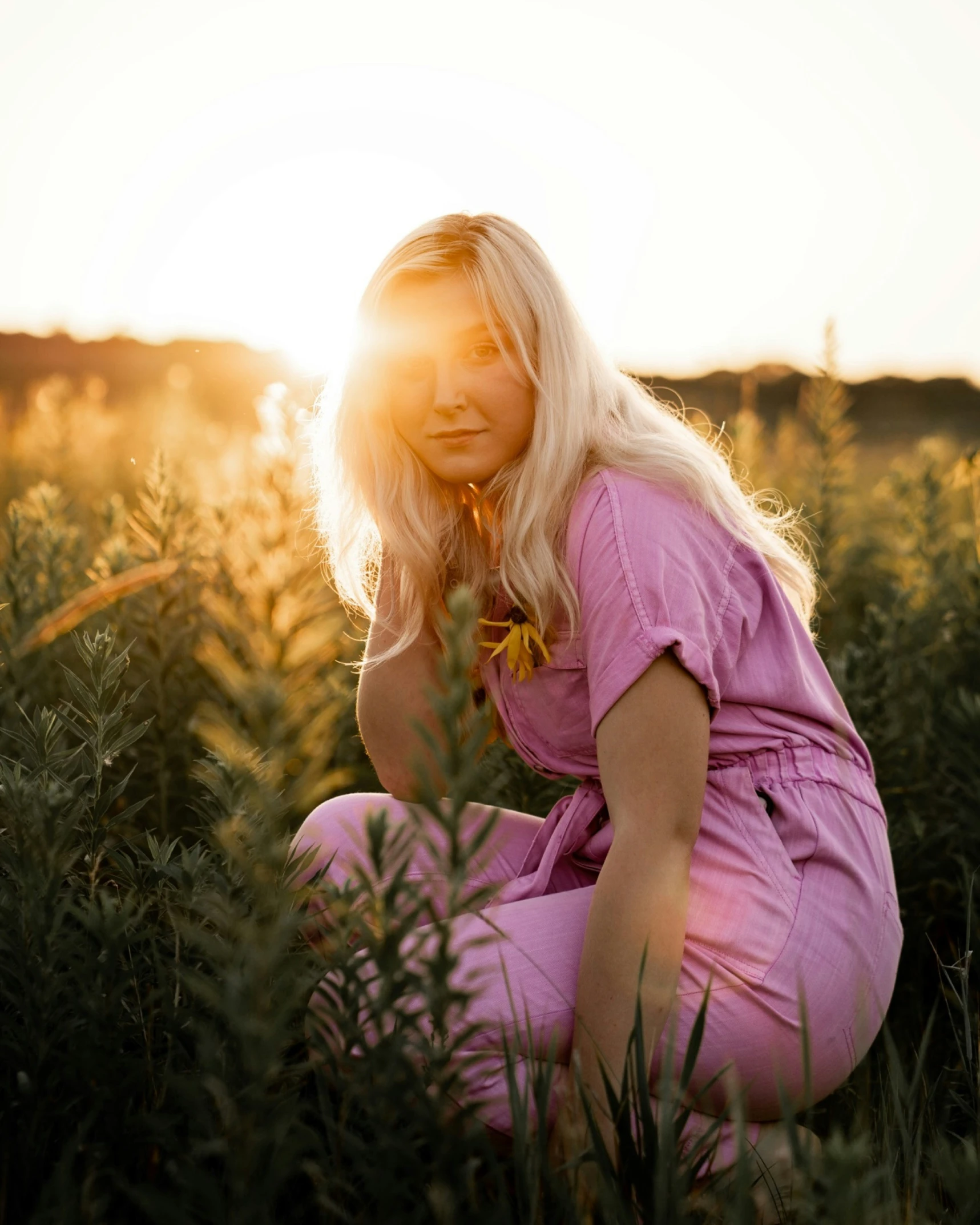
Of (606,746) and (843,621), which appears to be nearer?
(606,746)

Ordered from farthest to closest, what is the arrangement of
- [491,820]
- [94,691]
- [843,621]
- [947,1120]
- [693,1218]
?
[843,621] < [947,1120] < [94,691] < [693,1218] < [491,820]

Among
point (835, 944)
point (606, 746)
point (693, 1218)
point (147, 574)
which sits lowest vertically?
point (693, 1218)

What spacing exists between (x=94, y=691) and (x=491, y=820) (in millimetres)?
1121

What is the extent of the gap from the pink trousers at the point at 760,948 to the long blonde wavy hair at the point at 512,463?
0.47 metres

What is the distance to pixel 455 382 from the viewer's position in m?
2.25

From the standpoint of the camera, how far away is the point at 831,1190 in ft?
3.26

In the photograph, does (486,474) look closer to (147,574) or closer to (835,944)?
(147,574)

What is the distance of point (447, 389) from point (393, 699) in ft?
2.78

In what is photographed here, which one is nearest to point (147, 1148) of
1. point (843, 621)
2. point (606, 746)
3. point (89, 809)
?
point (89, 809)

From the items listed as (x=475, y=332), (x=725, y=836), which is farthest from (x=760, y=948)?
(x=475, y=332)

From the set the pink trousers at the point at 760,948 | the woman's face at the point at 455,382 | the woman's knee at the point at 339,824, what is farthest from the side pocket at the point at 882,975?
the woman's face at the point at 455,382

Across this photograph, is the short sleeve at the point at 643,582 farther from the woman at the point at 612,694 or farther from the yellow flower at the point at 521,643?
the yellow flower at the point at 521,643

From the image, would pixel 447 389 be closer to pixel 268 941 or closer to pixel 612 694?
pixel 612 694

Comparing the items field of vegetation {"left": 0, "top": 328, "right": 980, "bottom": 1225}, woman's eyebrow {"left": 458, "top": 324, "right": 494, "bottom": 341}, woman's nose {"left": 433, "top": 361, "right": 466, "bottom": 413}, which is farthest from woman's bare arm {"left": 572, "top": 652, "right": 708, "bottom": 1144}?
woman's eyebrow {"left": 458, "top": 324, "right": 494, "bottom": 341}
